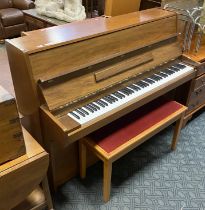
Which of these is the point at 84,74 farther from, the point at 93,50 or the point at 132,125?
the point at 132,125

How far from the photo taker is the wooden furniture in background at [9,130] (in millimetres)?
1031

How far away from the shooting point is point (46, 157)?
4.08 ft

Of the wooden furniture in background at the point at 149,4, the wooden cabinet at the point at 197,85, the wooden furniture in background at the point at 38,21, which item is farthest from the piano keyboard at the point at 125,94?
the wooden furniture in background at the point at 38,21

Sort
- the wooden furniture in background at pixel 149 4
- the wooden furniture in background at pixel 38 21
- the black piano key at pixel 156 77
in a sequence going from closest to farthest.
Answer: the black piano key at pixel 156 77 < the wooden furniture in background at pixel 149 4 < the wooden furniture in background at pixel 38 21

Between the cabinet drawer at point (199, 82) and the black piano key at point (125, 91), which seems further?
the cabinet drawer at point (199, 82)

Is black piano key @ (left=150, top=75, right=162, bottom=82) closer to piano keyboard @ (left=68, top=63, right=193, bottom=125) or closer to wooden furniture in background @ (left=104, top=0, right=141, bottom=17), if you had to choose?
piano keyboard @ (left=68, top=63, right=193, bottom=125)

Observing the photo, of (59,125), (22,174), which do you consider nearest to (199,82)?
(59,125)

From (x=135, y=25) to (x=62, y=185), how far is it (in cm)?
127

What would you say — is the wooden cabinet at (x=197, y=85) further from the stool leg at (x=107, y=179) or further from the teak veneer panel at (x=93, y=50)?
the stool leg at (x=107, y=179)

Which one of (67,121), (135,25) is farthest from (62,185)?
(135,25)

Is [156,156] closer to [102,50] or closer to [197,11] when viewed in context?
[102,50]

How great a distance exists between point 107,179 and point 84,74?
0.68m

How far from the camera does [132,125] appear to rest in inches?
69.3

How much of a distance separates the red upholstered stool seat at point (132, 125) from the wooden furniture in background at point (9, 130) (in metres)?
0.56
